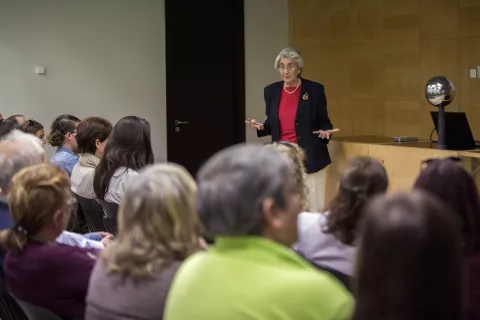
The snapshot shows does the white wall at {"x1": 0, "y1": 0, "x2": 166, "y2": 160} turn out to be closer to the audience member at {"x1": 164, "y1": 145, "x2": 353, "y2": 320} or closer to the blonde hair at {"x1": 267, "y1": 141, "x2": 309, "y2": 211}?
the blonde hair at {"x1": 267, "y1": 141, "x2": 309, "y2": 211}

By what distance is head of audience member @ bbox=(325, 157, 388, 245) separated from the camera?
2.72m

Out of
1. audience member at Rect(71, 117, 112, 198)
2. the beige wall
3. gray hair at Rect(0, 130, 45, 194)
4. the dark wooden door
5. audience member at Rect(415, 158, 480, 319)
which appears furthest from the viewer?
the dark wooden door

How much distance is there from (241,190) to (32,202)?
3.76 ft

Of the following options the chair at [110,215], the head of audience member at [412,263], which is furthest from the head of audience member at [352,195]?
the chair at [110,215]

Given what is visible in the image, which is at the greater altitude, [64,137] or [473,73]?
[473,73]

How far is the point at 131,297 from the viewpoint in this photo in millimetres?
2080

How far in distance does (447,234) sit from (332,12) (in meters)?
6.91

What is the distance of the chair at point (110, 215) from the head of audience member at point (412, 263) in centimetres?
272

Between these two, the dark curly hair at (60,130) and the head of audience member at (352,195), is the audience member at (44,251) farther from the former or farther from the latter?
the dark curly hair at (60,130)

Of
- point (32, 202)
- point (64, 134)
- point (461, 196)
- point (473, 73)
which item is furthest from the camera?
point (473, 73)

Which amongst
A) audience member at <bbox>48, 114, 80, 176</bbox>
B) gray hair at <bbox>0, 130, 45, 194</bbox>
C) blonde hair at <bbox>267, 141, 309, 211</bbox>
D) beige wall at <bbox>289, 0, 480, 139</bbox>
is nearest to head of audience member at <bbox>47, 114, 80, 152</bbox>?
audience member at <bbox>48, 114, 80, 176</bbox>

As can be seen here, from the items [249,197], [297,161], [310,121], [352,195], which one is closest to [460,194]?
[352,195]

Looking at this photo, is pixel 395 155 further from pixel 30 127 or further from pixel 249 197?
pixel 249 197

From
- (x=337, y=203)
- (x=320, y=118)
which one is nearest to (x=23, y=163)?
(x=337, y=203)
